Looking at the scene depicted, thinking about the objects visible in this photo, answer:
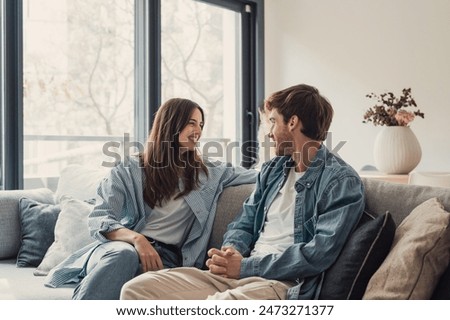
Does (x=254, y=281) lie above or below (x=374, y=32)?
below

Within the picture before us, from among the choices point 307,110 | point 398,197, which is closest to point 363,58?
point 307,110

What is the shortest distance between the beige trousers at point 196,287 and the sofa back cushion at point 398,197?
1.40 ft

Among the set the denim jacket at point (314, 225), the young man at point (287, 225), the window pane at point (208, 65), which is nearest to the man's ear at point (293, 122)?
the young man at point (287, 225)

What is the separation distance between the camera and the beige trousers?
6.40 ft

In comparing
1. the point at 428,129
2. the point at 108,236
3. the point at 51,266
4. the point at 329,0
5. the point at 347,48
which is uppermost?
the point at 329,0

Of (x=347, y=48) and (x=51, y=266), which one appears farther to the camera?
(x=347, y=48)

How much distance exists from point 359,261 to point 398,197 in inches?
14.7

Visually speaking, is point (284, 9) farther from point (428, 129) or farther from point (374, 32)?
point (428, 129)

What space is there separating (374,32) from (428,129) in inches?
32.7

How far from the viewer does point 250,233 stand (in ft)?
7.73

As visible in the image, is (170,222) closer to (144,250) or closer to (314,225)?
(144,250)

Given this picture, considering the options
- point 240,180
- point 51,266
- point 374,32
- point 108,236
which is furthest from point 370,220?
point 374,32

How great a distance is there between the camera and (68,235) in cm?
287
